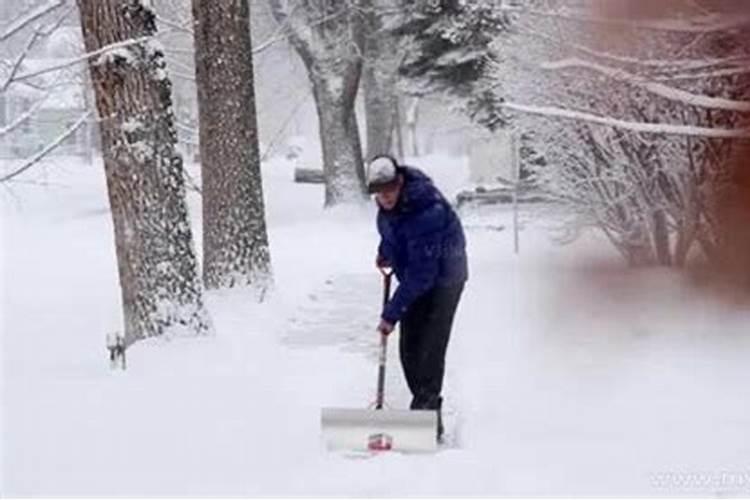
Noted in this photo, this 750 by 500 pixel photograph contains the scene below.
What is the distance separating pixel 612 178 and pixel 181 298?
3738mm

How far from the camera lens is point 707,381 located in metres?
6.63

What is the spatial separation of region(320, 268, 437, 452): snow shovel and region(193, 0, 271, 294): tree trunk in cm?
600

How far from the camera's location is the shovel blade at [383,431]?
5.42 meters

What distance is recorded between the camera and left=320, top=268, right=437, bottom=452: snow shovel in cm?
542

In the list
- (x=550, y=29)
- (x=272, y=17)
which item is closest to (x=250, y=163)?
(x=550, y=29)

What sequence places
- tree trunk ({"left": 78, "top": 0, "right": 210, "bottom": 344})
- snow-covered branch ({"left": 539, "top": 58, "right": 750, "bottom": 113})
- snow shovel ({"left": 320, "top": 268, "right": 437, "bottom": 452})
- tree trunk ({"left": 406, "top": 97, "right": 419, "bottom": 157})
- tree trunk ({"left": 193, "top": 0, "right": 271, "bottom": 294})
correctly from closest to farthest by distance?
snow-covered branch ({"left": 539, "top": 58, "right": 750, "bottom": 113})
snow shovel ({"left": 320, "top": 268, "right": 437, "bottom": 452})
tree trunk ({"left": 78, "top": 0, "right": 210, "bottom": 344})
tree trunk ({"left": 193, "top": 0, "right": 271, "bottom": 294})
tree trunk ({"left": 406, "top": 97, "right": 419, "bottom": 157})

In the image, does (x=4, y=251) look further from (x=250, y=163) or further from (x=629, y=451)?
(x=629, y=451)

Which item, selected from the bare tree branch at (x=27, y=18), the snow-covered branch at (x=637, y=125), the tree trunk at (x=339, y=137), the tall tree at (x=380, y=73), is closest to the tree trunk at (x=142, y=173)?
the bare tree branch at (x=27, y=18)

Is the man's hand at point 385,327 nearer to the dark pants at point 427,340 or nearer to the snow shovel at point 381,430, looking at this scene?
the dark pants at point 427,340

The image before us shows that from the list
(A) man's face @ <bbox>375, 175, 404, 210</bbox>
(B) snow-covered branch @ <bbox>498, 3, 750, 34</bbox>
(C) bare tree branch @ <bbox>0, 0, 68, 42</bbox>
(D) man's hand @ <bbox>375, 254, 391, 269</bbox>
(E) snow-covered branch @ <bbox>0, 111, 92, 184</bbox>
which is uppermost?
(C) bare tree branch @ <bbox>0, 0, 68, 42</bbox>

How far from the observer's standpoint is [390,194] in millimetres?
5453

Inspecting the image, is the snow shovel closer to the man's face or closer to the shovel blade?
the shovel blade

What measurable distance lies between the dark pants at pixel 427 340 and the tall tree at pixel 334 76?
18.5 m

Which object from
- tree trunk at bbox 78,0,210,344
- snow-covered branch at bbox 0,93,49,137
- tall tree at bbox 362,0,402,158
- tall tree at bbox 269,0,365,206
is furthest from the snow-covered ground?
tall tree at bbox 269,0,365,206
